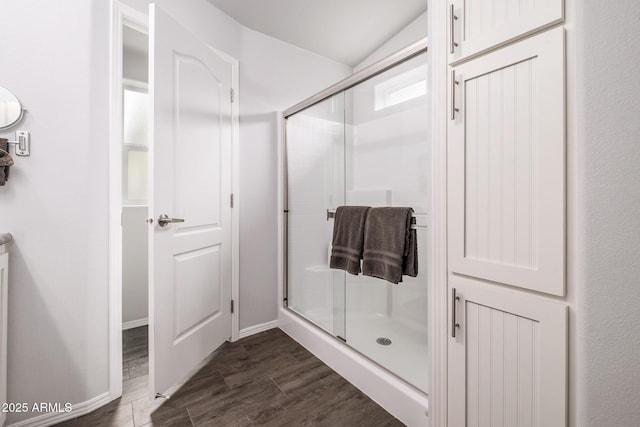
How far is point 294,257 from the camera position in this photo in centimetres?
240

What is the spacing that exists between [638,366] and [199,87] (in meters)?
2.16

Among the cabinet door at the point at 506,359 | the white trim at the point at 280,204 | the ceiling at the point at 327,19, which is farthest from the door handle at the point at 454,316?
the ceiling at the point at 327,19

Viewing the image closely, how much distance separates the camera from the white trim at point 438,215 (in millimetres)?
1026

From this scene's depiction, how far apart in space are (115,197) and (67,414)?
3.55 ft

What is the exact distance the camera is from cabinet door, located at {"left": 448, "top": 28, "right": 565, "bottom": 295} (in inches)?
30.9

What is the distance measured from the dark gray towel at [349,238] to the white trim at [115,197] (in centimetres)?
120

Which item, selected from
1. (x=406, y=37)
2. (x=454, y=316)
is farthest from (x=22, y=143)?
(x=406, y=37)

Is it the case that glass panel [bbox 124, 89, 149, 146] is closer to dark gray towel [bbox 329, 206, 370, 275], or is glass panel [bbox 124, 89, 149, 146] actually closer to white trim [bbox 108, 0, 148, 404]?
white trim [bbox 108, 0, 148, 404]

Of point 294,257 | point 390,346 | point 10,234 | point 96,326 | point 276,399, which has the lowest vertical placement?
point 276,399

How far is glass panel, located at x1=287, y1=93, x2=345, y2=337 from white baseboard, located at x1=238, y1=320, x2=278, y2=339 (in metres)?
0.25

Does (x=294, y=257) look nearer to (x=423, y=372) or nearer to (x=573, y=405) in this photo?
(x=423, y=372)

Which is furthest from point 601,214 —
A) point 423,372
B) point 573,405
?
point 423,372

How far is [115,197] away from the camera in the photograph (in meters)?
1.56

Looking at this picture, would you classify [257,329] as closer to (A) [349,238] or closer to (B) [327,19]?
(A) [349,238]
